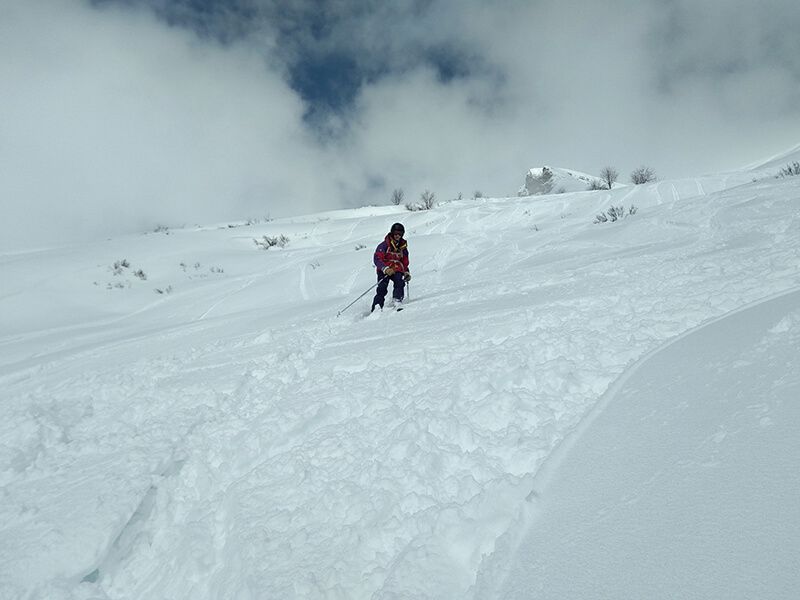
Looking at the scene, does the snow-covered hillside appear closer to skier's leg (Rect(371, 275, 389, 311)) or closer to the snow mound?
skier's leg (Rect(371, 275, 389, 311))

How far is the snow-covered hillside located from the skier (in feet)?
1.77

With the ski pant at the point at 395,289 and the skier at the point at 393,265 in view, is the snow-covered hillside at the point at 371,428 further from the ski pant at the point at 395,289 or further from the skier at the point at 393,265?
the skier at the point at 393,265

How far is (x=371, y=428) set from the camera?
10.8 ft

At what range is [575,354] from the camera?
146 inches

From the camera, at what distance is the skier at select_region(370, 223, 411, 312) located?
8.22m

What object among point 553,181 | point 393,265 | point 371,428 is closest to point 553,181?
point 553,181

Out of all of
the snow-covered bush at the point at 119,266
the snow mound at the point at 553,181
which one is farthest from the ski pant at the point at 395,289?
the snow mound at the point at 553,181

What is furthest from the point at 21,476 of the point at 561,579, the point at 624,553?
the point at 624,553

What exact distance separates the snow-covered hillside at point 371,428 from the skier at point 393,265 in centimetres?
54

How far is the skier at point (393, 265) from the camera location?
27.0 ft

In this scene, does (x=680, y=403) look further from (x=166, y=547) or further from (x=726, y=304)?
(x=166, y=547)

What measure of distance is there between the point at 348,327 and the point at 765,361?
216 inches

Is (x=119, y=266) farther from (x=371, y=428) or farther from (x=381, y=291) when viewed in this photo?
(x=371, y=428)

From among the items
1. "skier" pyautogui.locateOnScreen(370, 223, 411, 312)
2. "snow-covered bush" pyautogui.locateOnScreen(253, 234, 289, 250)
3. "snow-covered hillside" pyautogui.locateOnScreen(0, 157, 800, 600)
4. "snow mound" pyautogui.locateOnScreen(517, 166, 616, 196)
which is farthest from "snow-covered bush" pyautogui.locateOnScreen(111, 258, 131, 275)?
"snow mound" pyautogui.locateOnScreen(517, 166, 616, 196)
